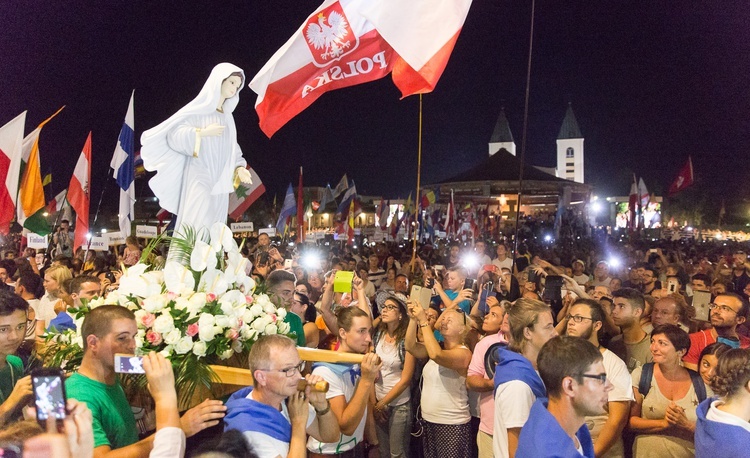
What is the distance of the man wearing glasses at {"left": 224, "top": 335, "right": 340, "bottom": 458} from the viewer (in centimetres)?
286

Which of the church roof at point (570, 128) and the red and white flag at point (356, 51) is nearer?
the red and white flag at point (356, 51)

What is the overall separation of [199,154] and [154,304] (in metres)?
1.96

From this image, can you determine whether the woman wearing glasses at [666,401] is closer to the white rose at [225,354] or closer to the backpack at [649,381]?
the backpack at [649,381]

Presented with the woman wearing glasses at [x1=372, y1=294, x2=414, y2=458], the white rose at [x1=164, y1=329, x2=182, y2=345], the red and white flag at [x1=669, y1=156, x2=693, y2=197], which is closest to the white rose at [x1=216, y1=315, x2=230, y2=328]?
the white rose at [x1=164, y1=329, x2=182, y2=345]

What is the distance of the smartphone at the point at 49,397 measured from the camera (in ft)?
6.33

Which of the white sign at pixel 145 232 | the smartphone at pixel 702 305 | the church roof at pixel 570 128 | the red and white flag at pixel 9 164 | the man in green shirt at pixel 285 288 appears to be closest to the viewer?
the man in green shirt at pixel 285 288

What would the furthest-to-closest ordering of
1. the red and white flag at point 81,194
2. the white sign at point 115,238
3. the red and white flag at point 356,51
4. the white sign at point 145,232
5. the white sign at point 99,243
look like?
the white sign at point 145,232 → the white sign at point 115,238 → the red and white flag at point 81,194 → the white sign at point 99,243 → the red and white flag at point 356,51

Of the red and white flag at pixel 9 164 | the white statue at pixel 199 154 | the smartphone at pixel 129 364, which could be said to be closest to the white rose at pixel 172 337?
the smartphone at pixel 129 364

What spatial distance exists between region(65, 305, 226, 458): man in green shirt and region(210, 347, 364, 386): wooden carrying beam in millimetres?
533

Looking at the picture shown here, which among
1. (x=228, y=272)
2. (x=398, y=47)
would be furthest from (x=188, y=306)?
(x=398, y=47)

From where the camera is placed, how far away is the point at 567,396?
118 inches

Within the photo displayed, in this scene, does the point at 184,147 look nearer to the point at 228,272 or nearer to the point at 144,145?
the point at 144,145

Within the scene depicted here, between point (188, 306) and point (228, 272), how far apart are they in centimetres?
49

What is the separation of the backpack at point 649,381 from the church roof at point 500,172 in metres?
37.6
